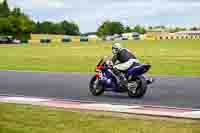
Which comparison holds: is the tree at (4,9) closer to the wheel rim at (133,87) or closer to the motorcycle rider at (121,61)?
the motorcycle rider at (121,61)

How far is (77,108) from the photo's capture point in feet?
42.0

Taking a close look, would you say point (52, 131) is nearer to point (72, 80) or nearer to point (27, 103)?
point (27, 103)

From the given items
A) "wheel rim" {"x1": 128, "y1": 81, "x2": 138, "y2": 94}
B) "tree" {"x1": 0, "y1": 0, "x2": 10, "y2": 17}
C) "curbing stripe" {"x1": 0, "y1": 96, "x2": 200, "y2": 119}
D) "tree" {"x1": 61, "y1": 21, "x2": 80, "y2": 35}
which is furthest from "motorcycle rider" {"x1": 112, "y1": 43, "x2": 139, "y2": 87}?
"tree" {"x1": 61, "y1": 21, "x2": 80, "y2": 35}

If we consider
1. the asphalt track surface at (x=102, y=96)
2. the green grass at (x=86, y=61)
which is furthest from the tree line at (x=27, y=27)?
the asphalt track surface at (x=102, y=96)

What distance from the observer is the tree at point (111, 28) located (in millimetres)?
166700

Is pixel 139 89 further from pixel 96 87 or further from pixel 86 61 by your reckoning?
pixel 86 61

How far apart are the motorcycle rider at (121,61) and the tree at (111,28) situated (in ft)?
488

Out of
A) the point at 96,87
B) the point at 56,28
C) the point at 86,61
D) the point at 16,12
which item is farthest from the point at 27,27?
the point at 96,87

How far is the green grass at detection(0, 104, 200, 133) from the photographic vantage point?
952 centimetres

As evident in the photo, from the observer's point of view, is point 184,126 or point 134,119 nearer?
point 184,126

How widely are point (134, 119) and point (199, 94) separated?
18.2 feet

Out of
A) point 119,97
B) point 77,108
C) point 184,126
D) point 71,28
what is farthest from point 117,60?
point 71,28

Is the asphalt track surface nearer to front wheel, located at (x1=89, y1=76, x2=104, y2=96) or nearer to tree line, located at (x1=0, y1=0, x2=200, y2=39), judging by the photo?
front wheel, located at (x1=89, y1=76, x2=104, y2=96)

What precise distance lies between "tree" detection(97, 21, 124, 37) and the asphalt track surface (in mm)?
143063
